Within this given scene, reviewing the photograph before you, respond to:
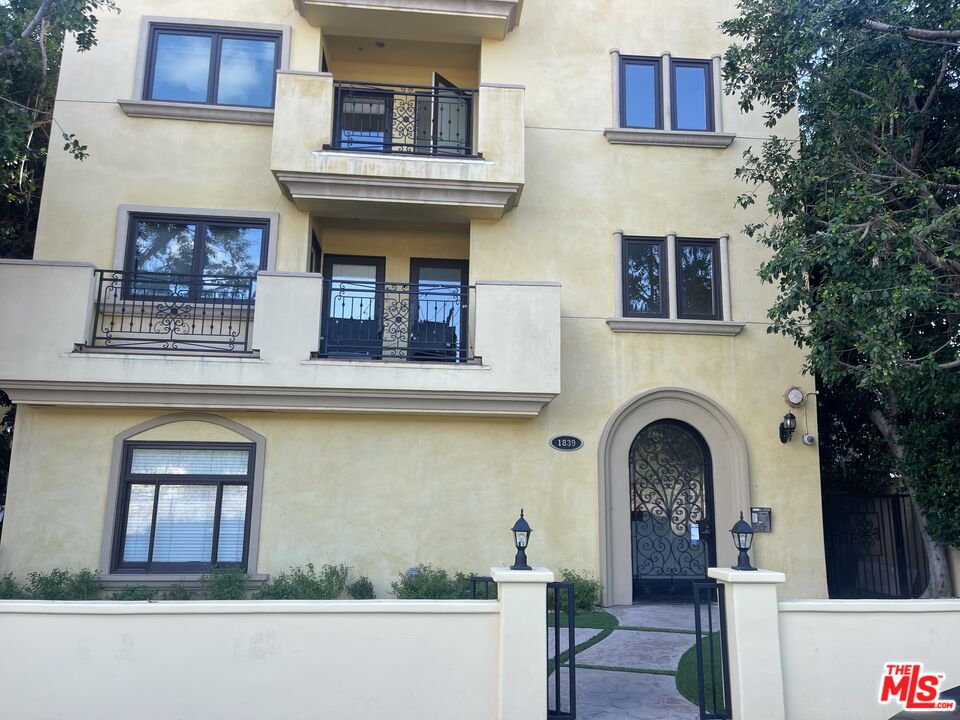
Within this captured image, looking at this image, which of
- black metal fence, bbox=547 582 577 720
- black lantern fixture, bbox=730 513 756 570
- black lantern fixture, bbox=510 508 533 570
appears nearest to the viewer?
black metal fence, bbox=547 582 577 720

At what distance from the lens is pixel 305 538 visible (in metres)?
10.1

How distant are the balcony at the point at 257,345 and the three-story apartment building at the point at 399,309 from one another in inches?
1.6

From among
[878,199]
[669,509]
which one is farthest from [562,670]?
[878,199]

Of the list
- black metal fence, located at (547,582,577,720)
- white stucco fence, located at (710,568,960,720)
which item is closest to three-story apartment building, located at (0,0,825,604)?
black metal fence, located at (547,582,577,720)

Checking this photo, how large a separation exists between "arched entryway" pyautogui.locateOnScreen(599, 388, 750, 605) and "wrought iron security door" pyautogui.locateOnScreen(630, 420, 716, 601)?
181 millimetres

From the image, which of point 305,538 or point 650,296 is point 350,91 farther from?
point 305,538

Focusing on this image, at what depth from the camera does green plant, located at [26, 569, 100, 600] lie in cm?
923

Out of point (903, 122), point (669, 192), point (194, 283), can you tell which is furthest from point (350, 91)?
point (903, 122)

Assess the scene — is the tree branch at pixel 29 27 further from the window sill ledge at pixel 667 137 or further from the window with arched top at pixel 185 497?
the window sill ledge at pixel 667 137

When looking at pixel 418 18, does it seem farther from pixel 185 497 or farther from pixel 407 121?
pixel 185 497

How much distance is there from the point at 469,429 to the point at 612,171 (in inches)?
183

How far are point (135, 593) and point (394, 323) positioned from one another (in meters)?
4.89

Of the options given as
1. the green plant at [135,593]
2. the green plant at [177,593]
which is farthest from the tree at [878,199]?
the green plant at [135,593]

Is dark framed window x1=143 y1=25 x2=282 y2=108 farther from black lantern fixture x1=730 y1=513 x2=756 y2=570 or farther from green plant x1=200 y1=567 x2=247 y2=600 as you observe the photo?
black lantern fixture x1=730 y1=513 x2=756 y2=570
